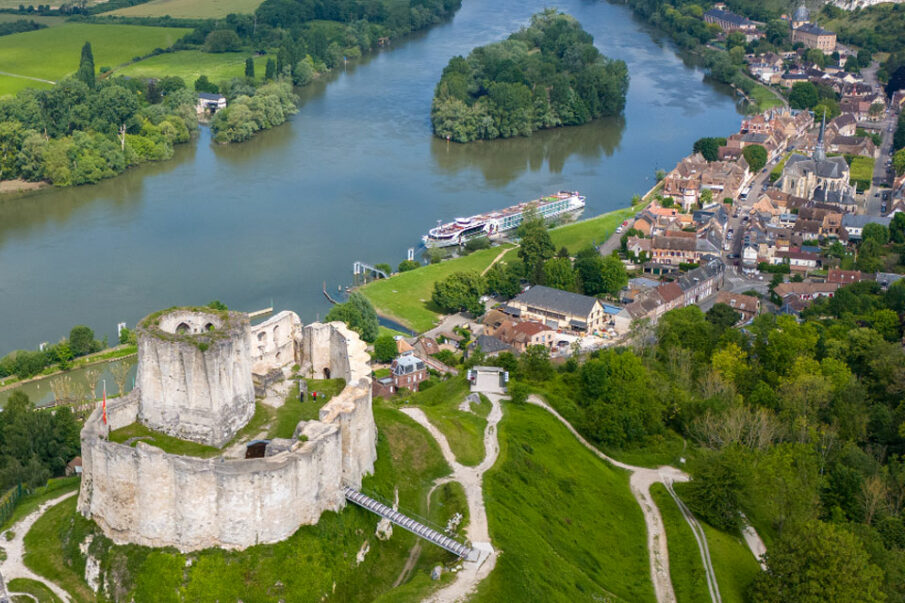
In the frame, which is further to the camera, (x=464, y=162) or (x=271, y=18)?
(x=271, y=18)

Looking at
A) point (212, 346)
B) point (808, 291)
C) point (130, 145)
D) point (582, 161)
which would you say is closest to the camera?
point (212, 346)

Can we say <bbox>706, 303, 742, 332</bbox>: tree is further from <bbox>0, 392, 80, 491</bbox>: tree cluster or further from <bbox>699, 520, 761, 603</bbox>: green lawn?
<bbox>0, 392, 80, 491</bbox>: tree cluster

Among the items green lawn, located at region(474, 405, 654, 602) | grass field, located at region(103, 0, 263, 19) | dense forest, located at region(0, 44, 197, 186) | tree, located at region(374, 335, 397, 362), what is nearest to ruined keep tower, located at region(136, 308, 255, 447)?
green lawn, located at region(474, 405, 654, 602)

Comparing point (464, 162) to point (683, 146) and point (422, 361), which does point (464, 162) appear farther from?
point (422, 361)

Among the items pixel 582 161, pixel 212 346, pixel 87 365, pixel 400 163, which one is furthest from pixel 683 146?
pixel 212 346

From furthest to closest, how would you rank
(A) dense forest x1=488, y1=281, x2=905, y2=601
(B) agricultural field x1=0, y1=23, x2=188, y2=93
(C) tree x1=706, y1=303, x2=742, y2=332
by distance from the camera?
(B) agricultural field x1=0, y1=23, x2=188, y2=93 < (C) tree x1=706, y1=303, x2=742, y2=332 < (A) dense forest x1=488, y1=281, x2=905, y2=601

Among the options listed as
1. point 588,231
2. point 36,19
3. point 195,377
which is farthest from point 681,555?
point 36,19

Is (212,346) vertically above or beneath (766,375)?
above

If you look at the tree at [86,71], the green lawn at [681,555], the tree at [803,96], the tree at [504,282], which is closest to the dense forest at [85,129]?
the tree at [86,71]
